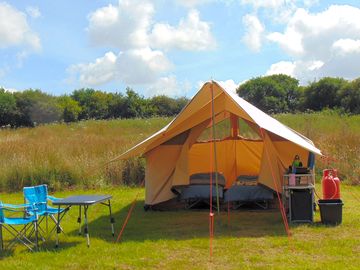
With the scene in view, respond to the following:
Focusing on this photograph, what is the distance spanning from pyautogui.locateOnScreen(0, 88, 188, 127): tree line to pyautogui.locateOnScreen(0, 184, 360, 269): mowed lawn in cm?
3084

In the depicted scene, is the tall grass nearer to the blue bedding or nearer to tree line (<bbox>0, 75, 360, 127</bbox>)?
the blue bedding

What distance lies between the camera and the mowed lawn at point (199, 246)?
480 centimetres

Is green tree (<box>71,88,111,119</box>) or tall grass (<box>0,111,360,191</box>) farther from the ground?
green tree (<box>71,88,111,119</box>)

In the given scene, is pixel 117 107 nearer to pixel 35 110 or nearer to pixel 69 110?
pixel 69 110

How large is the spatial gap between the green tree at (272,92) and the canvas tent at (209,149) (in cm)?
3549

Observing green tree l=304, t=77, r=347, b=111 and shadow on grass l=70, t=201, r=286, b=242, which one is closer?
A: shadow on grass l=70, t=201, r=286, b=242

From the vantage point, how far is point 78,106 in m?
43.0

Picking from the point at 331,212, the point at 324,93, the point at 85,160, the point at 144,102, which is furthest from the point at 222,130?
the point at 144,102

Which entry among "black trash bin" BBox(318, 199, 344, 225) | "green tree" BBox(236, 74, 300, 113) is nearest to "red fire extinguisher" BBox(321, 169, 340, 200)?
"black trash bin" BBox(318, 199, 344, 225)

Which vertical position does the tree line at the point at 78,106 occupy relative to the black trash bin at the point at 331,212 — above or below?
above

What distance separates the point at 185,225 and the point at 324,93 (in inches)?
1225

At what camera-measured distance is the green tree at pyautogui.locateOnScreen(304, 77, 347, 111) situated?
113 ft

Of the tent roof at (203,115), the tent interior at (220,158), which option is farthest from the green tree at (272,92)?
the tent roof at (203,115)

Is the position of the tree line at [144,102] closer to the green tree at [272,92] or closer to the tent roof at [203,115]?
the green tree at [272,92]
